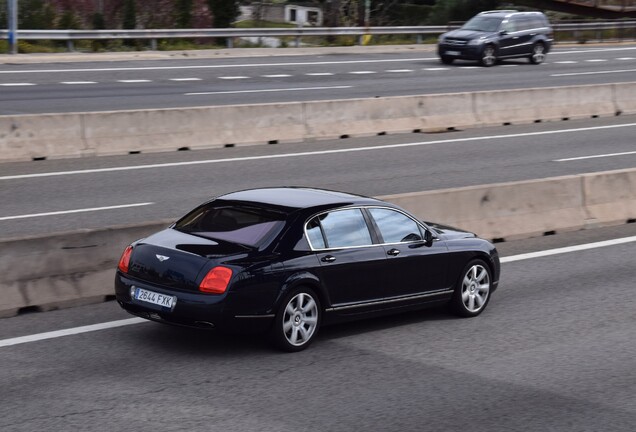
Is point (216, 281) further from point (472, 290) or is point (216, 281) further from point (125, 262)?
point (472, 290)

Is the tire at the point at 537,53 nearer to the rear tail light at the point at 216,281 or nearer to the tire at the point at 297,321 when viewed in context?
the tire at the point at 297,321

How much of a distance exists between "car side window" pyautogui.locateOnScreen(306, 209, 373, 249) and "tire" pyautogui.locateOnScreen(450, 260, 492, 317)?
1.31 meters

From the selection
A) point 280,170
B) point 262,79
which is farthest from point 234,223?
point 262,79

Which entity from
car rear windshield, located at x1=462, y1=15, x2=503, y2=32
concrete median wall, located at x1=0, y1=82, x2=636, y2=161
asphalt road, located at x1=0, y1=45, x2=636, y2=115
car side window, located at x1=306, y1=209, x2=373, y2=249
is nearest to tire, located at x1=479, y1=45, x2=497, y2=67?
asphalt road, located at x1=0, y1=45, x2=636, y2=115

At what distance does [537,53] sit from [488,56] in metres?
2.76

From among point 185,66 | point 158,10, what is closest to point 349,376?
point 185,66

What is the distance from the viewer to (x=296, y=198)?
32.7 ft

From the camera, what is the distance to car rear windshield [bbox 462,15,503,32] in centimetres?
3947

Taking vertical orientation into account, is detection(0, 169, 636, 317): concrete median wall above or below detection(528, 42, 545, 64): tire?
above

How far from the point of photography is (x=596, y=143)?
24922mm

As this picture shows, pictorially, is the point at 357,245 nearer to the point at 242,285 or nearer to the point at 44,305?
the point at 242,285

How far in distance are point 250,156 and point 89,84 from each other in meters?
10.2

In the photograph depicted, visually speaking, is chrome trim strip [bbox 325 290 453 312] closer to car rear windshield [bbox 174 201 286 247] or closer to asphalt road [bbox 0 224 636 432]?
asphalt road [bbox 0 224 636 432]

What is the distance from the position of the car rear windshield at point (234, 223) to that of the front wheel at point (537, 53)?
32.6 metres
